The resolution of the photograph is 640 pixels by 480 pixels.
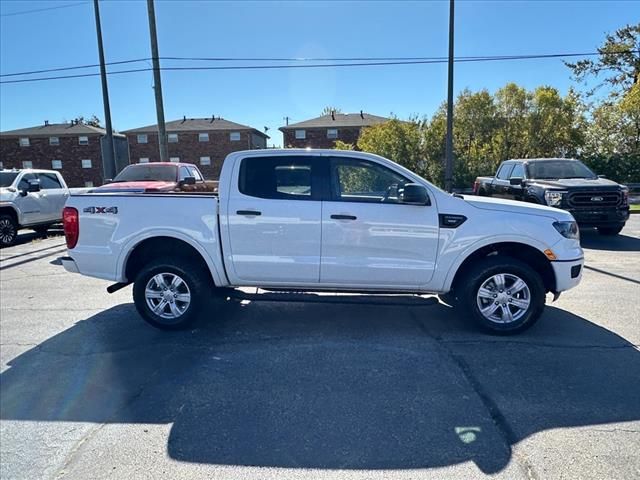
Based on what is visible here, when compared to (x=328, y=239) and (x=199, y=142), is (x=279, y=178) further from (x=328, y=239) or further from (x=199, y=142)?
(x=199, y=142)

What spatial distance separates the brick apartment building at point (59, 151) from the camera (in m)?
43.1

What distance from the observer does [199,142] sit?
140ft

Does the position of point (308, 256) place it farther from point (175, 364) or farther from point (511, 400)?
point (511, 400)

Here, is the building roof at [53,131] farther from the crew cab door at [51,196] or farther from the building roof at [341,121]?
the crew cab door at [51,196]

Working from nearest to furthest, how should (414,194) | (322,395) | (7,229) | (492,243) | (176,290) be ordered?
1. (322,395)
2. (414,194)
3. (492,243)
4. (176,290)
5. (7,229)

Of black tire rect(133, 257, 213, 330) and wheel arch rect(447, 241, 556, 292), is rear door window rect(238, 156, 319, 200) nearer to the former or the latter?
black tire rect(133, 257, 213, 330)

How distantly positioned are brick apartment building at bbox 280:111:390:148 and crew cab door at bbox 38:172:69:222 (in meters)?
28.3

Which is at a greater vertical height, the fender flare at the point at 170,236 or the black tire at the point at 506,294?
the fender flare at the point at 170,236

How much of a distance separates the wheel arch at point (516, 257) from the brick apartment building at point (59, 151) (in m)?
45.7

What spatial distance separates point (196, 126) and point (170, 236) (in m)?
41.2

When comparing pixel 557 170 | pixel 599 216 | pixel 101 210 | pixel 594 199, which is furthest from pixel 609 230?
pixel 101 210

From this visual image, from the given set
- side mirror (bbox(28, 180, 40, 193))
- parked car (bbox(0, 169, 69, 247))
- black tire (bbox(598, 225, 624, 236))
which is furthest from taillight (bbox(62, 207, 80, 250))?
black tire (bbox(598, 225, 624, 236))

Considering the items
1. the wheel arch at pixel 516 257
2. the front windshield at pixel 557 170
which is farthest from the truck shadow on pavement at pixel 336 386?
the front windshield at pixel 557 170

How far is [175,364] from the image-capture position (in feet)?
13.1
